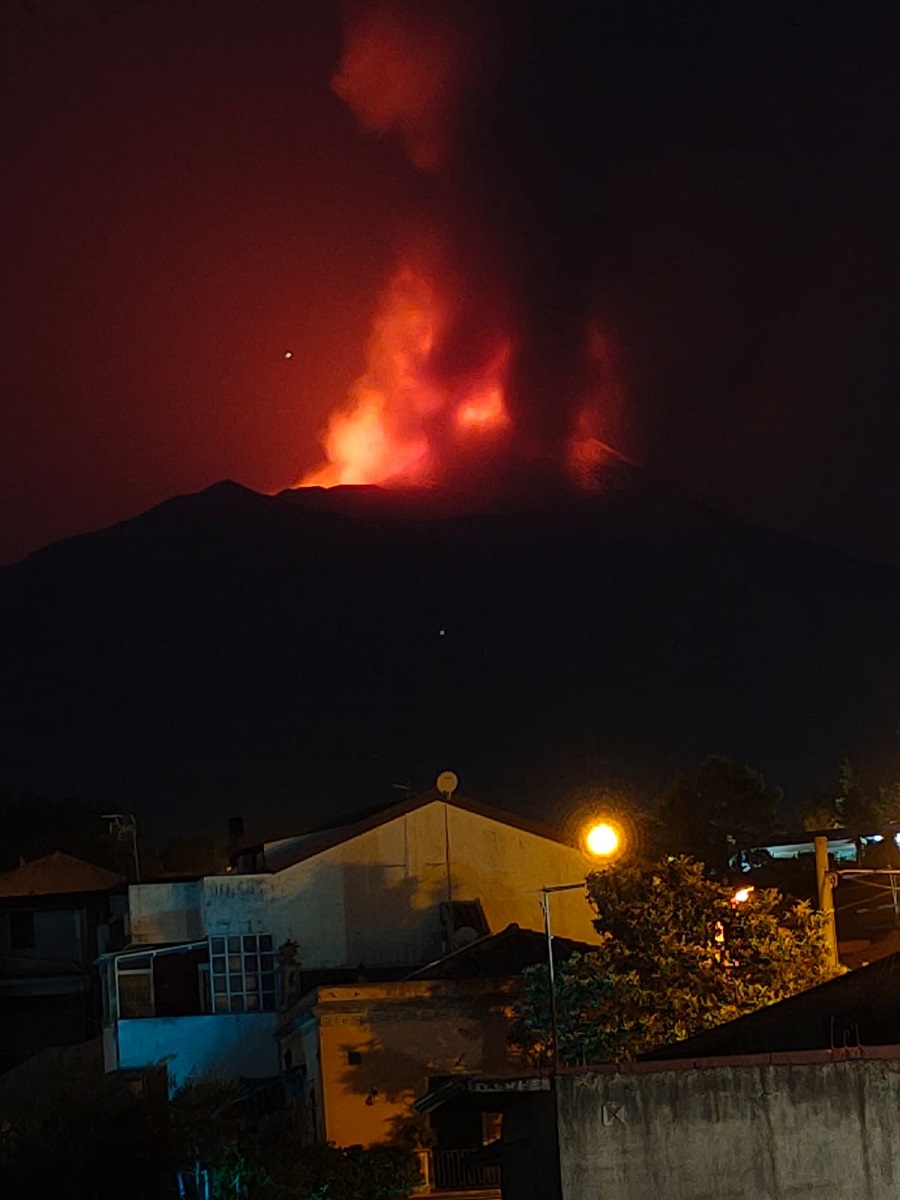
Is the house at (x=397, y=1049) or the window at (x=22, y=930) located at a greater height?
the window at (x=22, y=930)

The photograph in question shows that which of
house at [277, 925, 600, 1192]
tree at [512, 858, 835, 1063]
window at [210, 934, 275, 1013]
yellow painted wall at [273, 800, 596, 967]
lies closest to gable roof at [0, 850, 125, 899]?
window at [210, 934, 275, 1013]

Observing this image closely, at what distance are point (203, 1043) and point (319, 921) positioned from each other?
13.5 feet

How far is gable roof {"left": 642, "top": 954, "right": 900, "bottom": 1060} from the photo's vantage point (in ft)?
72.0

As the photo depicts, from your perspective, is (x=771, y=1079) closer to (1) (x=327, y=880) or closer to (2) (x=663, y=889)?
(2) (x=663, y=889)

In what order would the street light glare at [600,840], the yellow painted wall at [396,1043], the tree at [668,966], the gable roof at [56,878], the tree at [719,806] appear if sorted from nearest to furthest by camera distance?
the street light glare at [600,840], the tree at [668,966], the yellow painted wall at [396,1043], the gable roof at [56,878], the tree at [719,806]

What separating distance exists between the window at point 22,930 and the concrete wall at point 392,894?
16.0 metres

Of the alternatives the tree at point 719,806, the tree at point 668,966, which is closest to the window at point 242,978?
the tree at point 668,966

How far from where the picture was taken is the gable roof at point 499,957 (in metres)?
41.8

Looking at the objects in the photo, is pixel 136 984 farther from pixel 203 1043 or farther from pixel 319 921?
pixel 319 921

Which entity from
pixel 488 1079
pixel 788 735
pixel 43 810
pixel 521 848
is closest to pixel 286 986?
pixel 521 848

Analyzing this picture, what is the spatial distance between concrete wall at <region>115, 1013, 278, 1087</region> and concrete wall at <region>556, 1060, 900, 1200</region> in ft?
88.6

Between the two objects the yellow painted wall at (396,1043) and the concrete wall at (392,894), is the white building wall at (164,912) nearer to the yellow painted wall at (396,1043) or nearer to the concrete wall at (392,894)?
the concrete wall at (392,894)

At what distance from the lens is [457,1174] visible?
1448 inches

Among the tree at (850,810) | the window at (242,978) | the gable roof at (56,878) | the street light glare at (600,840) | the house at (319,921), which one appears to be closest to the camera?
the street light glare at (600,840)
